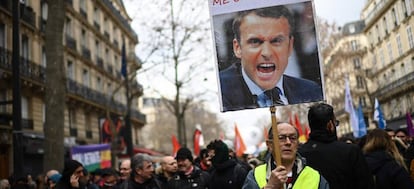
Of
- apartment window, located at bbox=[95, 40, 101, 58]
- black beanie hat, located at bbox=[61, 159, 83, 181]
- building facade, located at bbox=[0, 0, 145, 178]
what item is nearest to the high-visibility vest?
black beanie hat, located at bbox=[61, 159, 83, 181]

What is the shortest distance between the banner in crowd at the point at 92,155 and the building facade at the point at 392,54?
79.6ft

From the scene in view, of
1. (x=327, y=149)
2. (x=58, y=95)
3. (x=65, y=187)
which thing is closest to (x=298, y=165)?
(x=327, y=149)

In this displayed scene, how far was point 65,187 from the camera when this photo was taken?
5590 mm

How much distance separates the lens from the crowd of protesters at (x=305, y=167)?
3.46 meters

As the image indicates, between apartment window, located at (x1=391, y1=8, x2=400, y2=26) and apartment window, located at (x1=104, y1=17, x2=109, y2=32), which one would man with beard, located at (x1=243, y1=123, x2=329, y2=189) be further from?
apartment window, located at (x1=391, y1=8, x2=400, y2=26)

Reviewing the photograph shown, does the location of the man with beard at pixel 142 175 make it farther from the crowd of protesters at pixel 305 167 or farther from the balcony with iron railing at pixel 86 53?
the balcony with iron railing at pixel 86 53

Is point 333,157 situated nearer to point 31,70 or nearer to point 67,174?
point 67,174

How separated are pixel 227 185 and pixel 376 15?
44.0 m

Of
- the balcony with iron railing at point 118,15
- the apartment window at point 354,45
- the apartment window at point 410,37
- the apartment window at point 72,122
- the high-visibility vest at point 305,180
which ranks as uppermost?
the balcony with iron railing at point 118,15

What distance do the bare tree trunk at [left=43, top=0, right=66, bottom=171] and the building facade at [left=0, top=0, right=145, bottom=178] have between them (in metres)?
6.82

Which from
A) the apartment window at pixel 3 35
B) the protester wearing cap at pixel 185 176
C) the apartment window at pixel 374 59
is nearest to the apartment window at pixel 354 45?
the apartment window at pixel 374 59

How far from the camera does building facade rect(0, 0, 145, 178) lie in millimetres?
22087

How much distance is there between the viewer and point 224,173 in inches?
246

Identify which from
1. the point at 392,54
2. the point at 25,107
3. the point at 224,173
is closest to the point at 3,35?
the point at 25,107
